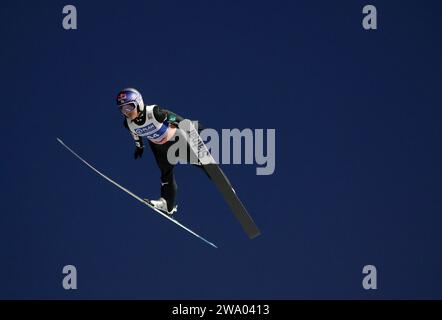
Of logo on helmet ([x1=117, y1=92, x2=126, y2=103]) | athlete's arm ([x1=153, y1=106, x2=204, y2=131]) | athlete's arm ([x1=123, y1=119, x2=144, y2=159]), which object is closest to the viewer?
logo on helmet ([x1=117, y1=92, x2=126, y2=103])

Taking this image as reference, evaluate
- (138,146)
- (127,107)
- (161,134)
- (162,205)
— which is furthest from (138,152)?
(127,107)

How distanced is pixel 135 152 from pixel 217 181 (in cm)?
66

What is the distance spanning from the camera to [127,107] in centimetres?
599

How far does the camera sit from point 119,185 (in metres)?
6.60

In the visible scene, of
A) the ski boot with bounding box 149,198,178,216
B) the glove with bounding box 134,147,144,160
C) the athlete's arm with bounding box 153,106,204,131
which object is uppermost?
the athlete's arm with bounding box 153,106,204,131

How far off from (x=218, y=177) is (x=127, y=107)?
87cm

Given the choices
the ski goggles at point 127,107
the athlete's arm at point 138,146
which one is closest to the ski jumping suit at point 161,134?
the athlete's arm at point 138,146

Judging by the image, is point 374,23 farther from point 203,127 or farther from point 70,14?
point 70,14

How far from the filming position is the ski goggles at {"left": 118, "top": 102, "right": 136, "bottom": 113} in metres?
5.98

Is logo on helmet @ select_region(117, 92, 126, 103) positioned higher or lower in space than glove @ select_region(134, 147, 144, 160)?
higher

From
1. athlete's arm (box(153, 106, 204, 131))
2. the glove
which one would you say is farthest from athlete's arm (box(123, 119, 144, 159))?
athlete's arm (box(153, 106, 204, 131))

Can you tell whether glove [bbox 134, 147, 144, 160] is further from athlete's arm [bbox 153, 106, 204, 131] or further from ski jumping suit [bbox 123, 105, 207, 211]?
athlete's arm [bbox 153, 106, 204, 131]

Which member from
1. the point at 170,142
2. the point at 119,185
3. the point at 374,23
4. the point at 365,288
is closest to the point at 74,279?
the point at 119,185

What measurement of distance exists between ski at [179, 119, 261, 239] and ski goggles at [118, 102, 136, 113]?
394 mm
